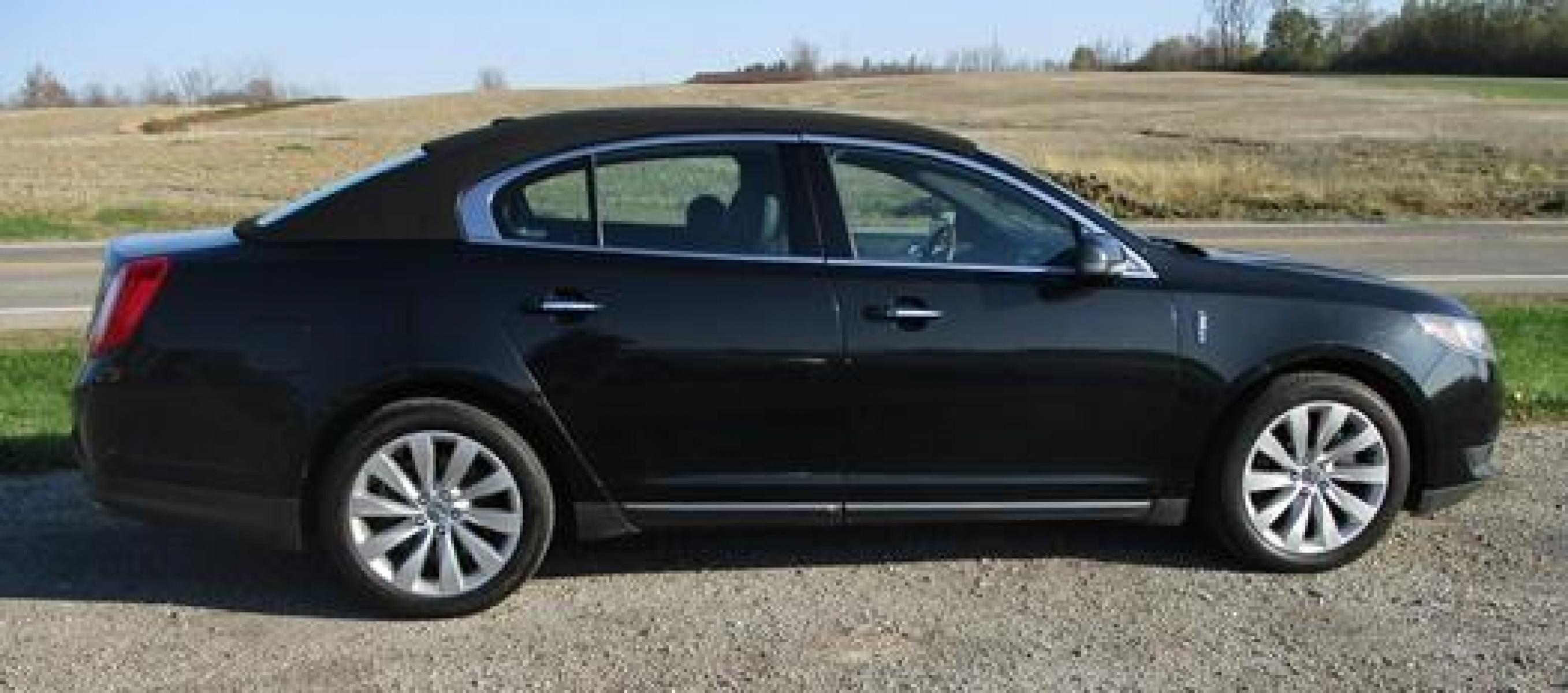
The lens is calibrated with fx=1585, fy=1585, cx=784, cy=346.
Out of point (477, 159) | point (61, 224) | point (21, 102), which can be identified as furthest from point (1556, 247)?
point (21, 102)

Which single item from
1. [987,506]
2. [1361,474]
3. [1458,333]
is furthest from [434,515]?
[1458,333]

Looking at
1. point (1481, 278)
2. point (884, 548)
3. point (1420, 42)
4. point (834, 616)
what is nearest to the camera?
point (834, 616)

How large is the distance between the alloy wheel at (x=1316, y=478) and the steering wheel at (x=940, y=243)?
1139 mm

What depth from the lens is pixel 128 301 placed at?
461cm

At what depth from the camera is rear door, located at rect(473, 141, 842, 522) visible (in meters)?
4.61

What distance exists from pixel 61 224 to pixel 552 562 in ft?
66.5

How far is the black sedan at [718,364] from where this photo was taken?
455 centimetres

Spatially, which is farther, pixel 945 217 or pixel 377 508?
pixel 945 217

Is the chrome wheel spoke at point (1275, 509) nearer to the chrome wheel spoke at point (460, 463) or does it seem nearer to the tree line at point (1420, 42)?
the chrome wheel spoke at point (460, 463)

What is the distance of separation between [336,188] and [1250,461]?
296cm

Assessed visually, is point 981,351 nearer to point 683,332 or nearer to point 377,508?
point 683,332

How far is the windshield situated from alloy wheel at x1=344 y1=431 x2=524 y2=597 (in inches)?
31.3

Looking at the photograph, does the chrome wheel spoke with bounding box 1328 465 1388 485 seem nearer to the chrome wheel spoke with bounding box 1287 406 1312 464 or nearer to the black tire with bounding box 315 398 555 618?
the chrome wheel spoke with bounding box 1287 406 1312 464

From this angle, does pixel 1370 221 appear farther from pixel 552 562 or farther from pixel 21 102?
pixel 21 102
